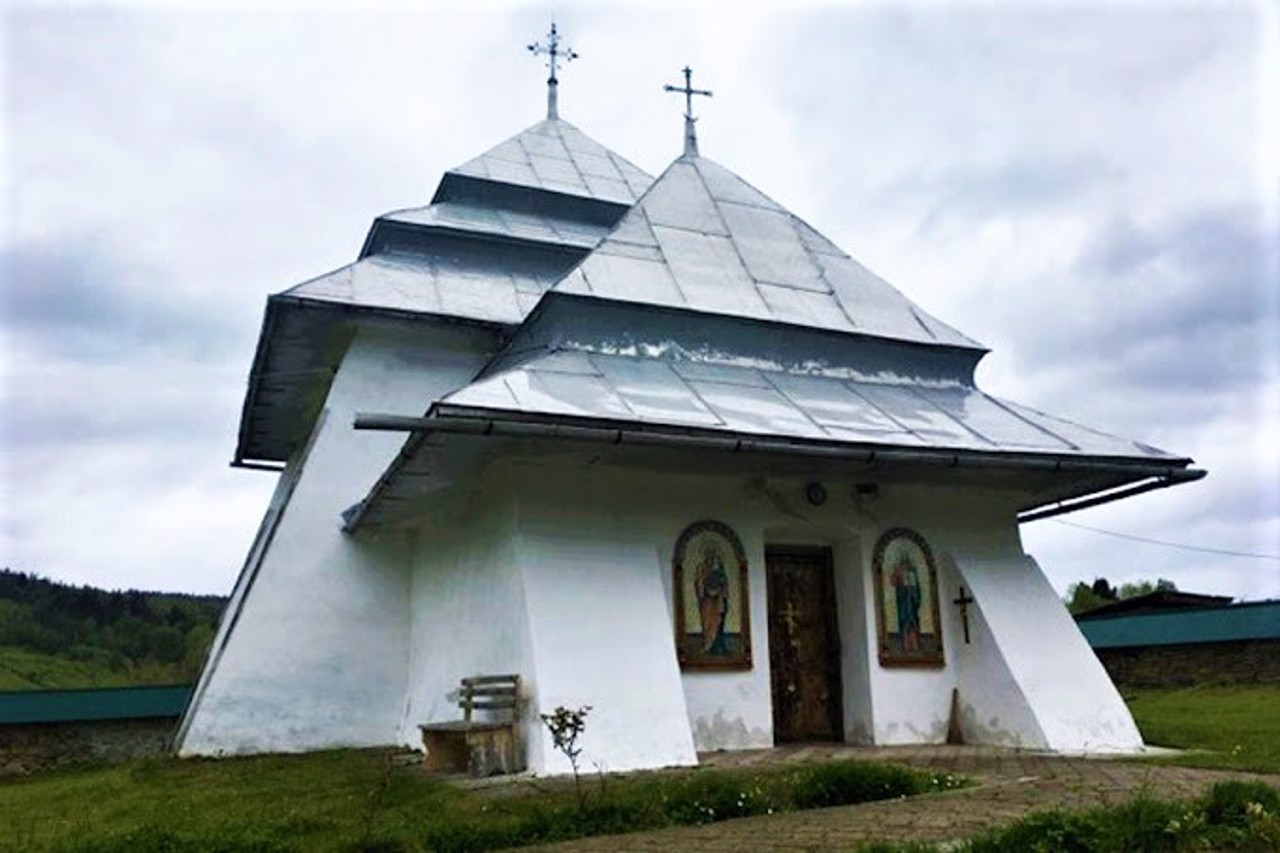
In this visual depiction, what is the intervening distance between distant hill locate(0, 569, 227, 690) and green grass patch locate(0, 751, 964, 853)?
702 inches

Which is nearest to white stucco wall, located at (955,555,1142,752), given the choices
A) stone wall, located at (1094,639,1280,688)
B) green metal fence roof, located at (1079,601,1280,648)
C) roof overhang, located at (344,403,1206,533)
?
roof overhang, located at (344,403,1206,533)

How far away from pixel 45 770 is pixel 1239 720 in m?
→ 14.4

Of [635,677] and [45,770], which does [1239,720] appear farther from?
[45,770]

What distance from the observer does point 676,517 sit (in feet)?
31.3

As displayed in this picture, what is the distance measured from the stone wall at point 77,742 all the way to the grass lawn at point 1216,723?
12.0 metres

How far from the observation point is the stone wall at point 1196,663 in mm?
15172

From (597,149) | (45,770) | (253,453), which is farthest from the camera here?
(597,149)

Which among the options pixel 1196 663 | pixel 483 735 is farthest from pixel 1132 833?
pixel 1196 663

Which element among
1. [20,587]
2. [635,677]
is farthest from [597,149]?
[20,587]

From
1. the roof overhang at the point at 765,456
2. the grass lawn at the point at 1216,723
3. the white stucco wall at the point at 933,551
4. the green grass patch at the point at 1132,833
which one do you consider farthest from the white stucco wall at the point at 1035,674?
the green grass patch at the point at 1132,833

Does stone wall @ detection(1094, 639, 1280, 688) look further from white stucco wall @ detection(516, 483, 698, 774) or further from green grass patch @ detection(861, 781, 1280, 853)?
green grass patch @ detection(861, 781, 1280, 853)

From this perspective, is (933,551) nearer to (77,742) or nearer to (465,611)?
(465,611)

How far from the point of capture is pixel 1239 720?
→ 11133 mm

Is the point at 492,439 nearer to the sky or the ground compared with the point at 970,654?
nearer to the sky
